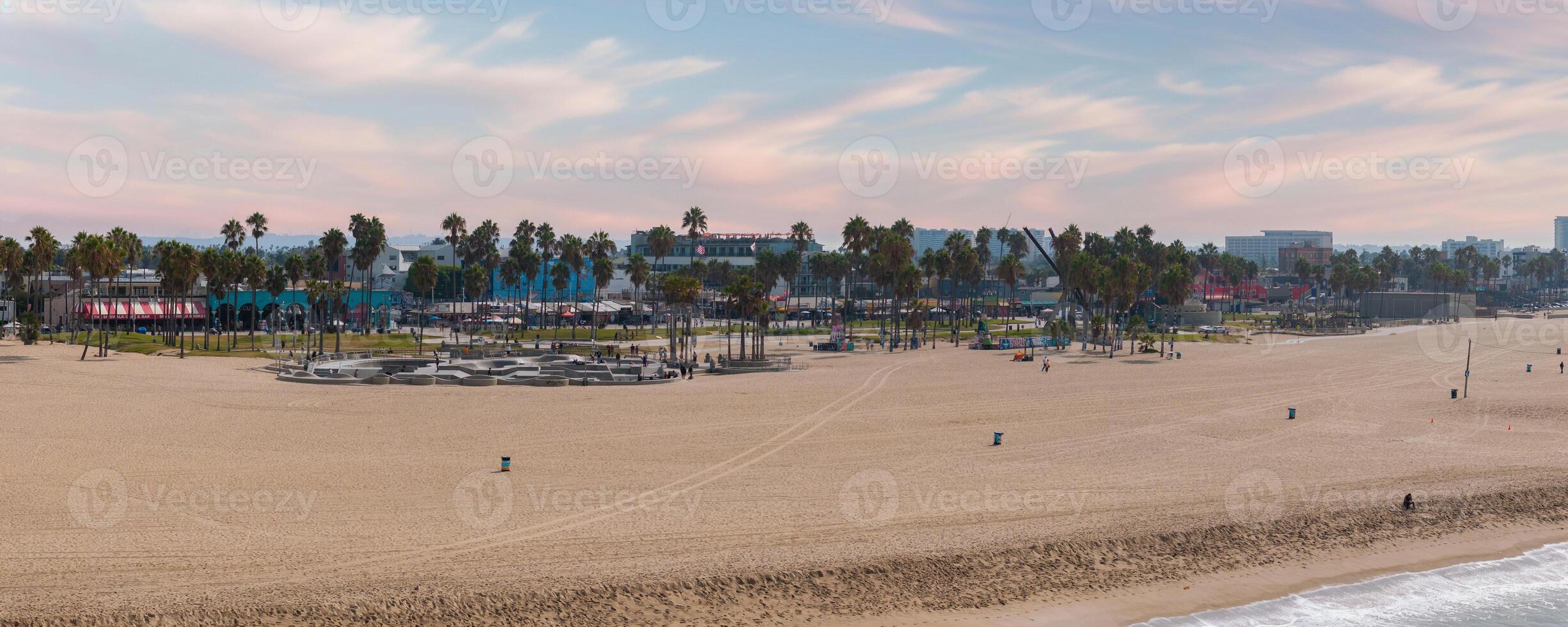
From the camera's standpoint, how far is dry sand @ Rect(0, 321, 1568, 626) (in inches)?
789

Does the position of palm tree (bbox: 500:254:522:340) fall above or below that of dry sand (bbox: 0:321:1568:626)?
above

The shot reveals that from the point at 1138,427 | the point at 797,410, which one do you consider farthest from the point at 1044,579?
the point at 797,410

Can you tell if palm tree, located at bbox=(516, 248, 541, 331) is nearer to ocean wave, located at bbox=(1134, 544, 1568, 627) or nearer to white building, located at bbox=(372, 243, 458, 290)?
white building, located at bbox=(372, 243, 458, 290)

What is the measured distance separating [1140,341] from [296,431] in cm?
7311

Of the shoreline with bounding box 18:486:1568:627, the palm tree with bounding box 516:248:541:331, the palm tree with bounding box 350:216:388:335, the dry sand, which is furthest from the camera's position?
the palm tree with bounding box 516:248:541:331

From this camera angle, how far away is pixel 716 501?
26.9 metres

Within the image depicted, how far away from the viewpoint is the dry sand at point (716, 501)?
20.0 meters

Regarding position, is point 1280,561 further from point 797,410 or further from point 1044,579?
point 797,410

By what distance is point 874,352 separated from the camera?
8650 centimetres

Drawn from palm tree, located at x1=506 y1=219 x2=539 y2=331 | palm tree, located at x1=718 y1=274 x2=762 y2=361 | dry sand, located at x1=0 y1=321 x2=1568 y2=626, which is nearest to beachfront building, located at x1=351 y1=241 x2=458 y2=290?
palm tree, located at x1=506 y1=219 x2=539 y2=331

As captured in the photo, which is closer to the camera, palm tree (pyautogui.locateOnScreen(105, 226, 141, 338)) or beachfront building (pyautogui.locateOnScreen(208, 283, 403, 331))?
palm tree (pyautogui.locateOnScreen(105, 226, 141, 338))

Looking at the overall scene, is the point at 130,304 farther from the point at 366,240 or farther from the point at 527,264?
the point at 527,264

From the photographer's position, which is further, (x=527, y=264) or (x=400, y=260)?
(x=400, y=260)

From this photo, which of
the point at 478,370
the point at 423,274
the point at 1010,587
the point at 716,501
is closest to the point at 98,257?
the point at 478,370
